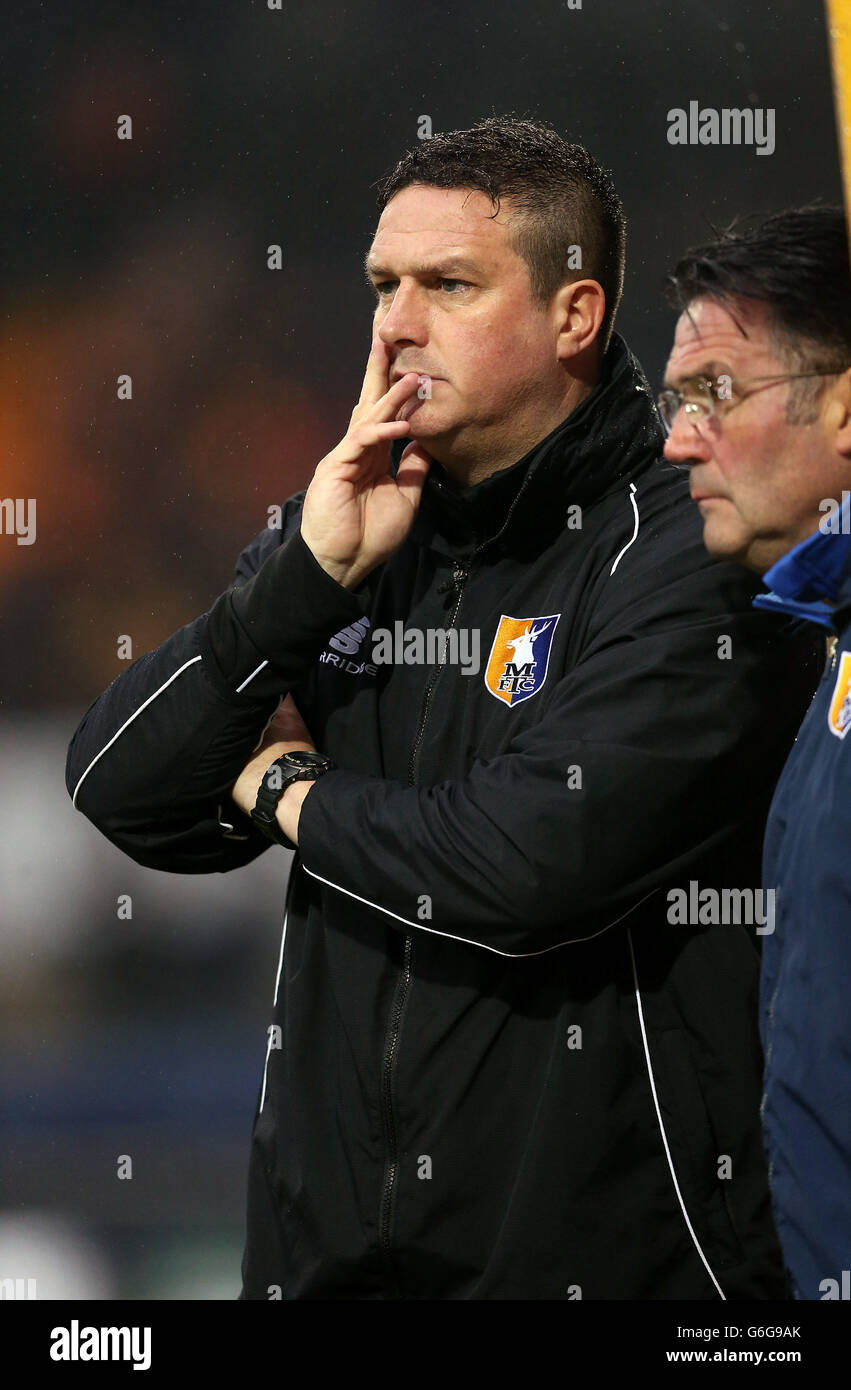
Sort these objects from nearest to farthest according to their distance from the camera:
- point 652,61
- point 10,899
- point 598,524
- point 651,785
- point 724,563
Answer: point 651,785
point 724,563
point 598,524
point 652,61
point 10,899

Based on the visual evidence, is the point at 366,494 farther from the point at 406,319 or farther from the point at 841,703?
the point at 841,703

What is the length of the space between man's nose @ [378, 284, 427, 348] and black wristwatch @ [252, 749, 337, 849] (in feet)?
1.64

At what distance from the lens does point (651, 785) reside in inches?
58.4

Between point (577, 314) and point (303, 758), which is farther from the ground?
point (577, 314)

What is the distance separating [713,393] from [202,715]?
666 mm

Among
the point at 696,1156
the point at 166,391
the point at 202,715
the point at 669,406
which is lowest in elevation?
the point at 696,1156

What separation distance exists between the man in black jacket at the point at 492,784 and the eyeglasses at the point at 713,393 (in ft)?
0.64

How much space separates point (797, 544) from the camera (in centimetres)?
140

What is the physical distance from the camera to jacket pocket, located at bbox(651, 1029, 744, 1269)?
4.99 ft

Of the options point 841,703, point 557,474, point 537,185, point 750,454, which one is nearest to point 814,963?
point 841,703

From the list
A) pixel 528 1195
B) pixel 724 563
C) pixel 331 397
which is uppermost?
pixel 331 397

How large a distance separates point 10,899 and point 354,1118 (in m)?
1.84
